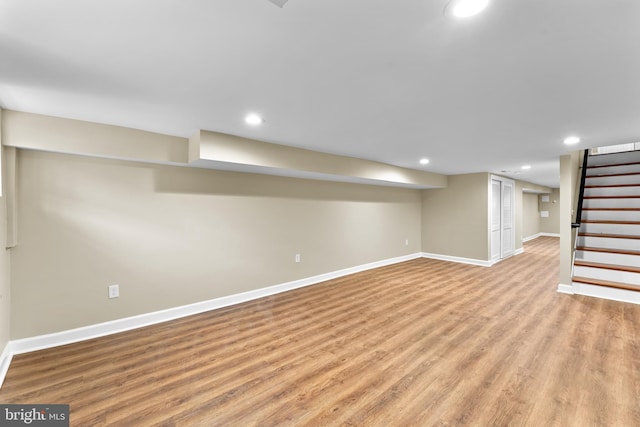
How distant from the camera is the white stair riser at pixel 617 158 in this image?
5105 millimetres

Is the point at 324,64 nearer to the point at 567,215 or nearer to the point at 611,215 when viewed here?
the point at 567,215

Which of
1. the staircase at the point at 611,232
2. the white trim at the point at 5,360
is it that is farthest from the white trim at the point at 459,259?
the white trim at the point at 5,360

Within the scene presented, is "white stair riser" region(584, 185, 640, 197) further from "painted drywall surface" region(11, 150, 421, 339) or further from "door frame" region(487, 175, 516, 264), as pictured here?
"painted drywall surface" region(11, 150, 421, 339)

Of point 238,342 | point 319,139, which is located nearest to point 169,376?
point 238,342

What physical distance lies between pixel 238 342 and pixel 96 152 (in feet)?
7.55

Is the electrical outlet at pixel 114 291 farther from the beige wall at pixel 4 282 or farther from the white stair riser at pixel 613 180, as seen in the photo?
the white stair riser at pixel 613 180

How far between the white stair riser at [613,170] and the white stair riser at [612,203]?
0.83 meters

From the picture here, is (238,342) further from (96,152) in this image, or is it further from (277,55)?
(277,55)

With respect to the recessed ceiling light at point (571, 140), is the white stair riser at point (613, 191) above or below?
below

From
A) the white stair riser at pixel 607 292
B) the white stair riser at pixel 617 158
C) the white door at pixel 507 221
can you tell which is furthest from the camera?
the white door at pixel 507 221

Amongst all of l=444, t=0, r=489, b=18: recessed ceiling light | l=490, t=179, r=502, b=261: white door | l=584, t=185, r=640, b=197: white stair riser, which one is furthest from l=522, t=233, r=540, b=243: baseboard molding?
l=444, t=0, r=489, b=18: recessed ceiling light

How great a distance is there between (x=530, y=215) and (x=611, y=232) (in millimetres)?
6699

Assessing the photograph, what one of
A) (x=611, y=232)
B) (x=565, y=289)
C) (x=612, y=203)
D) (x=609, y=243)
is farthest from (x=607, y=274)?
(x=612, y=203)

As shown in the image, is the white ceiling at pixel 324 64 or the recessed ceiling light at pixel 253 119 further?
the recessed ceiling light at pixel 253 119
